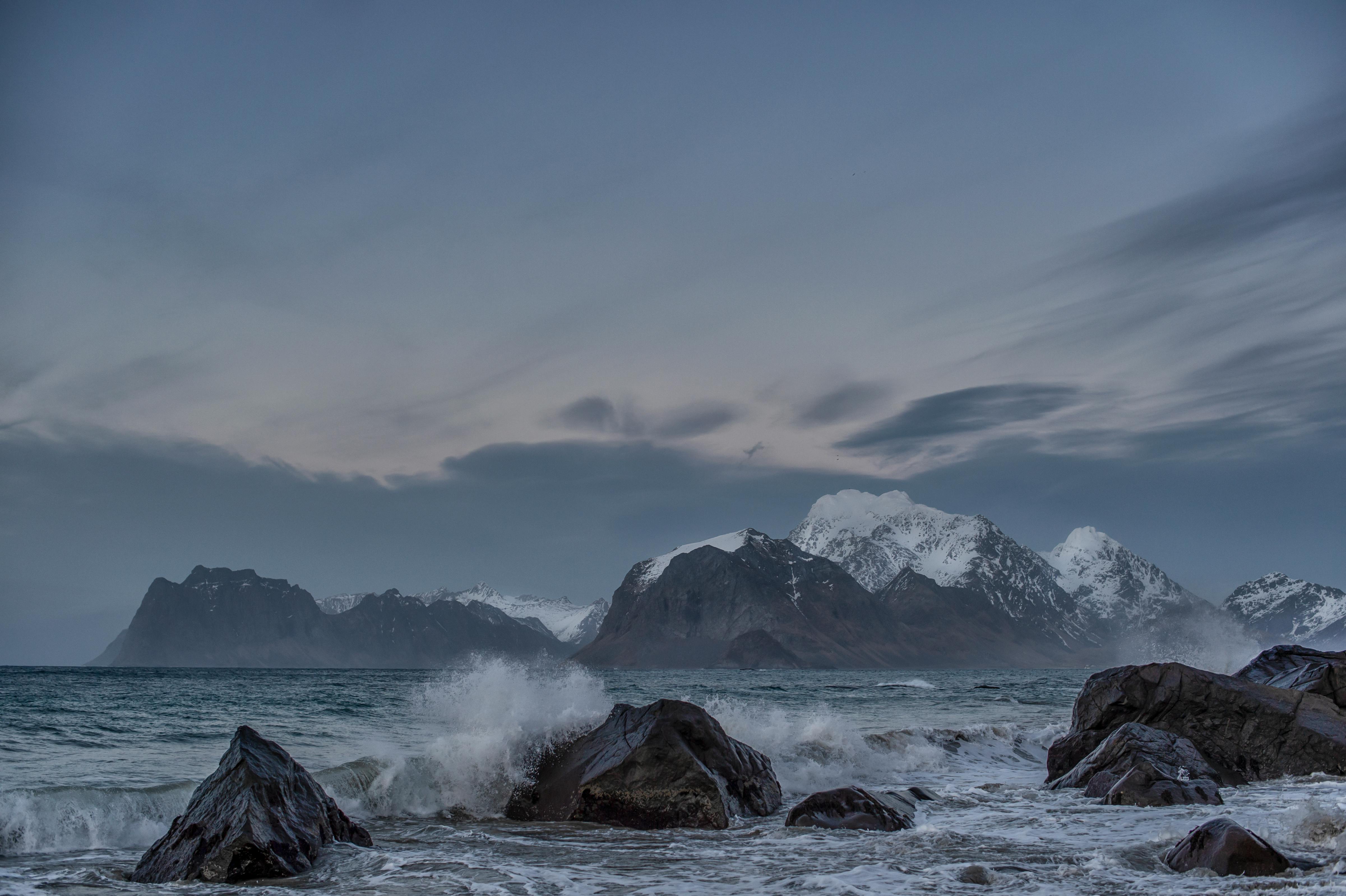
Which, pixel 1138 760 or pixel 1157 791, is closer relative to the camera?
pixel 1157 791

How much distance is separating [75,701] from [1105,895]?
144 feet

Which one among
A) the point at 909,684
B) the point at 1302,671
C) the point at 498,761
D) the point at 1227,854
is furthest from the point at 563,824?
the point at 909,684

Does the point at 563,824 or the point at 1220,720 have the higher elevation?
the point at 1220,720

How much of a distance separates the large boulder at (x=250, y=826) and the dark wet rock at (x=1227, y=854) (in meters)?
10.4

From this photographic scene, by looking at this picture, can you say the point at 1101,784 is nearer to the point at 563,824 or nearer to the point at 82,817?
the point at 563,824

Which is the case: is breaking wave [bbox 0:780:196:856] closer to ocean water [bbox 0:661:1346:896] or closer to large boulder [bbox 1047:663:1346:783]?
ocean water [bbox 0:661:1346:896]

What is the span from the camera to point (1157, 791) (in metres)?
15.1

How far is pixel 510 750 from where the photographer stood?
1717 centimetres

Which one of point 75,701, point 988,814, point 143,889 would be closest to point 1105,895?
point 988,814

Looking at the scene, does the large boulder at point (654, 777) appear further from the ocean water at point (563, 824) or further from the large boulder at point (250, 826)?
the large boulder at point (250, 826)


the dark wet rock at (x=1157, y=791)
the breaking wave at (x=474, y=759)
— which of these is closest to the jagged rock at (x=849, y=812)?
the dark wet rock at (x=1157, y=791)

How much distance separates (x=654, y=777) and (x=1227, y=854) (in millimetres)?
8343

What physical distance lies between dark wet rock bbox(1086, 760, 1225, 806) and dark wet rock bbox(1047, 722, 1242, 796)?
111 mm

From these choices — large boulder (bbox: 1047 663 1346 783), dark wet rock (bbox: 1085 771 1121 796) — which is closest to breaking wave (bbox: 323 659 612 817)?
dark wet rock (bbox: 1085 771 1121 796)
